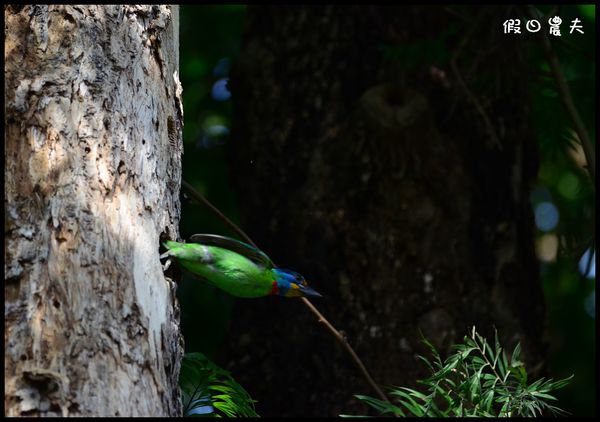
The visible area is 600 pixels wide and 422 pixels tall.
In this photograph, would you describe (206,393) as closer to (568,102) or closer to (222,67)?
(568,102)

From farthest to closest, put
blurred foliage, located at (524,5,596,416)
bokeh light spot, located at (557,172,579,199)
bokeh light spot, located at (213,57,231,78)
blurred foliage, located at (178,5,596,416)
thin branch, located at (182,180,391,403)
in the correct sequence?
bokeh light spot, located at (557,172,579,199)
bokeh light spot, located at (213,57,231,78)
blurred foliage, located at (178,5,596,416)
blurred foliage, located at (524,5,596,416)
thin branch, located at (182,180,391,403)

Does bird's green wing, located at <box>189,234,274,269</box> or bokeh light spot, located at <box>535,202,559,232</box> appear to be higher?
bird's green wing, located at <box>189,234,274,269</box>

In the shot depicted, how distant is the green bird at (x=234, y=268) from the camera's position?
2.19 meters

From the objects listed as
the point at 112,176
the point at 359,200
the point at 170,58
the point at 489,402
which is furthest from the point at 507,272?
the point at 112,176

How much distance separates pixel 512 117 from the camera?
4.05 meters

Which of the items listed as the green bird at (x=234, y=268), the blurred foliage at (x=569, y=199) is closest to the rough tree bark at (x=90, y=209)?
the green bird at (x=234, y=268)

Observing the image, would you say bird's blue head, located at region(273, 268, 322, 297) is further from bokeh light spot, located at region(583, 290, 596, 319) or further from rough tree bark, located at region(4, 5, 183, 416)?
bokeh light spot, located at region(583, 290, 596, 319)

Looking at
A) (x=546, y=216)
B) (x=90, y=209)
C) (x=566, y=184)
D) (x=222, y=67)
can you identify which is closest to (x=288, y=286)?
(x=90, y=209)

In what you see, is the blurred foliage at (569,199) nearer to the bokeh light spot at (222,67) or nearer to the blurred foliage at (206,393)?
the blurred foliage at (206,393)

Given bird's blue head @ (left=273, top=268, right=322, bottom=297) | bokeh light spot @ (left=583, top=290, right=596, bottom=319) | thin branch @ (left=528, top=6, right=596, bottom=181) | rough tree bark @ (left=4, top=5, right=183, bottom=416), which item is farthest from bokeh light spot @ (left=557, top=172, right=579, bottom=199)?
rough tree bark @ (left=4, top=5, right=183, bottom=416)

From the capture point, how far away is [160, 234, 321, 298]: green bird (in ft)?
7.18

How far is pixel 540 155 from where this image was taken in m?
4.72

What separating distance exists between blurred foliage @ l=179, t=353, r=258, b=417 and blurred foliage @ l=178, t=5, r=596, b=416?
1.99 metres

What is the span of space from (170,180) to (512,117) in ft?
8.07
